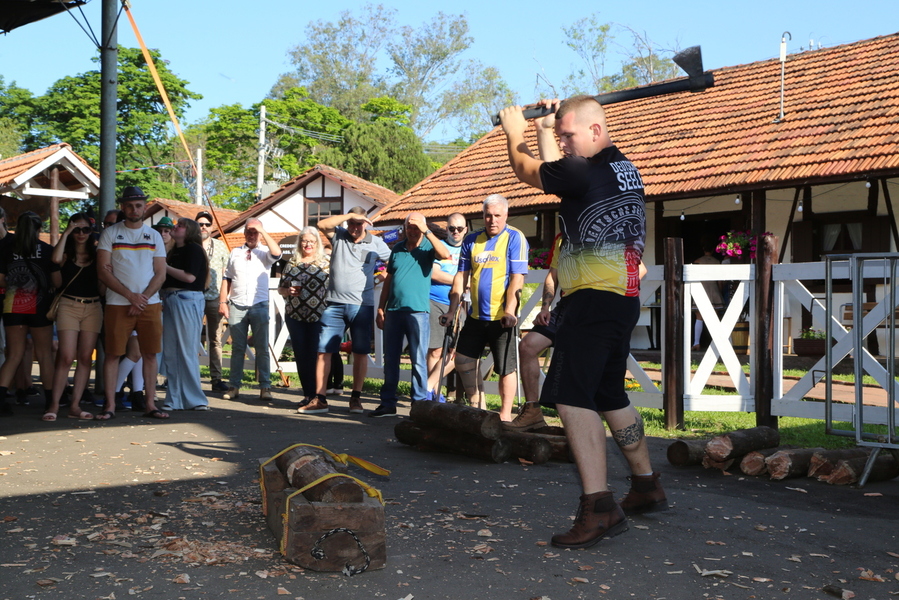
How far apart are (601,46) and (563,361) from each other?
4071cm

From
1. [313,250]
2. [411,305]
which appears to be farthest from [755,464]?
[313,250]

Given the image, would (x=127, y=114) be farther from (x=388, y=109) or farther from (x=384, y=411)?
(x=384, y=411)

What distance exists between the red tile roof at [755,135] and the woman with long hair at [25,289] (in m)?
9.06

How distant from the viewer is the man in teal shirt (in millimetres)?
8688

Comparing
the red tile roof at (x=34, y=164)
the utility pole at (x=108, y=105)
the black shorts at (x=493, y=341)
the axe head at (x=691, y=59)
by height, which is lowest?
the black shorts at (x=493, y=341)

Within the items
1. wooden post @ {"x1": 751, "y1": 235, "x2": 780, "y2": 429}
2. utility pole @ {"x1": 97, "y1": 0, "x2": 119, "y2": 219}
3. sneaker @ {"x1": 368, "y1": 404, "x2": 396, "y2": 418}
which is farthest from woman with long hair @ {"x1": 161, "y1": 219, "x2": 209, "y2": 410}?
wooden post @ {"x1": 751, "y1": 235, "x2": 780, "y2": 429}

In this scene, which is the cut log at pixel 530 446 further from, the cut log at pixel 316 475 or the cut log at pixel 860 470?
the cut log at pixel 316 475

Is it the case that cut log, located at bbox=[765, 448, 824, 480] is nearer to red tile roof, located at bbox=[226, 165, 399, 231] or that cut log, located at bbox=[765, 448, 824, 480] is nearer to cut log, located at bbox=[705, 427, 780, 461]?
cut log, located at bbox=[705, 427, 780, 461]

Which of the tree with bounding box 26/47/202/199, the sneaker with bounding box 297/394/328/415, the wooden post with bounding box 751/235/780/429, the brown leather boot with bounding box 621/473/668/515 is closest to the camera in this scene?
the brown leather boot with bounding box 621/473/668/515

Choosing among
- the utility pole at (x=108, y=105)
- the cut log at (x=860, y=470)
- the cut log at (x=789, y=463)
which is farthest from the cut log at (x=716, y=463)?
the utility pole at (x=108, y=105)

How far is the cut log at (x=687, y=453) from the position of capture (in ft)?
20.2

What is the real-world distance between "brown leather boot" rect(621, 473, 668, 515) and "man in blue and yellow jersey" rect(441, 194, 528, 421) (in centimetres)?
277

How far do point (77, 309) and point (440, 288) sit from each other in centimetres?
347

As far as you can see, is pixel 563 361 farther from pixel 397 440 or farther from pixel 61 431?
pixel 61 431
